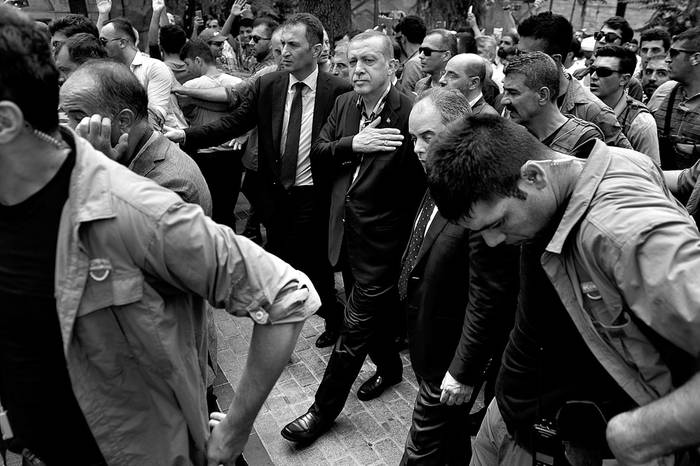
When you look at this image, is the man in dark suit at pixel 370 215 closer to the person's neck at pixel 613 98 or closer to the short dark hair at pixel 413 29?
the person's neck at pixel 613 98

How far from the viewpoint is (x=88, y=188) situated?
1.39 meters

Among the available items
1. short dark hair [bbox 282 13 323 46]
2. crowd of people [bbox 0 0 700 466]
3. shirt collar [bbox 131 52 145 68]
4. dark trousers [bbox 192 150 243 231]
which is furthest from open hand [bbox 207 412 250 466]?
shirt collar [bbox 131 52 145 68]

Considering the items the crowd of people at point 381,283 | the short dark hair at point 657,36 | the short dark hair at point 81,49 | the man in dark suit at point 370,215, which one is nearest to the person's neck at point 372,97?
the man in dark suit at point 370,215

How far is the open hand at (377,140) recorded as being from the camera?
353 cm

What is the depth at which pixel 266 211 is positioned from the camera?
4973 mm

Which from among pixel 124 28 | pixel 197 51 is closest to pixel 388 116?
pixel 197 51

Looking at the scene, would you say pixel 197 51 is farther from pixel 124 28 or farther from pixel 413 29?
pixel 413 29

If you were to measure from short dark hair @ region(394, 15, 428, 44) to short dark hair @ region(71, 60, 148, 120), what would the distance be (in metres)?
5.91

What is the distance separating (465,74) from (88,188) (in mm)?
3616

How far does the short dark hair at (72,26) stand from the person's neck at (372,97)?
2938 millimetres

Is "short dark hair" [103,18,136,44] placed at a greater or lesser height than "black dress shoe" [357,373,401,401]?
greater

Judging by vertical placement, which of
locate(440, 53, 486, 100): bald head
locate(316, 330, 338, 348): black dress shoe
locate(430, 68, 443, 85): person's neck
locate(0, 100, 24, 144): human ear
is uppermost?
locate(0, 100, 24, 144): human ear

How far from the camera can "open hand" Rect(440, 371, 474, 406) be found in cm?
261

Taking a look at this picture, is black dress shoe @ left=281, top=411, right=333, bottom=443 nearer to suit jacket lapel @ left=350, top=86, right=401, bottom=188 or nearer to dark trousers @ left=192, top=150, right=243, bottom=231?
suit jacket lapel @ left=350, top=86, right=401, bottom=188
